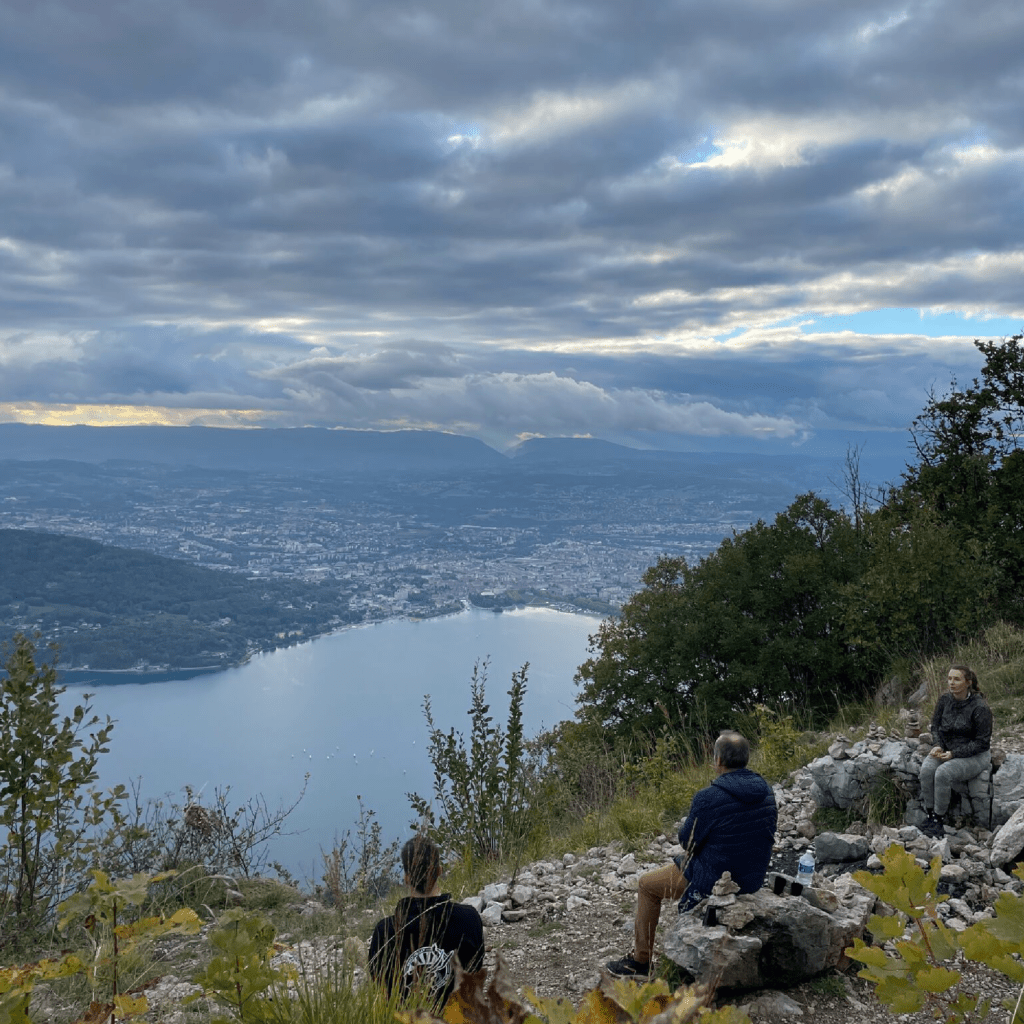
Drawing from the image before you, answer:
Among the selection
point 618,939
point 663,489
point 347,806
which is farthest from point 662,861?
point 663,489

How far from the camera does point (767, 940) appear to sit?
15.1ft

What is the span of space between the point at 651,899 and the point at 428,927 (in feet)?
5.50

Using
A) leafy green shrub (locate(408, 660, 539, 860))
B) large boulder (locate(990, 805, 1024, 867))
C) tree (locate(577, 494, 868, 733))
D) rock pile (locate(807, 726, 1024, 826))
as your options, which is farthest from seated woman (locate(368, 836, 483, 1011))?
tree (locate(577, 494, 868, 733))

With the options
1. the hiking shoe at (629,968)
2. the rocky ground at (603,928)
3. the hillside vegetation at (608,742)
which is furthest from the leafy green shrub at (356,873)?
the hiking shoe at (629,968)

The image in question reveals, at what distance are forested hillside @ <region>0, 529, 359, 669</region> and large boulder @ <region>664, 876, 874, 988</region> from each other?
80030 mm

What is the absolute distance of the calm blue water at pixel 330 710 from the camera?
51.8 m

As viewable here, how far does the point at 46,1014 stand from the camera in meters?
4.72

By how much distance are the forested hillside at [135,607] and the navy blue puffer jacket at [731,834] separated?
3140 inches

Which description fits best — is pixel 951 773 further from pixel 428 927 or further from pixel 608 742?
pixel 608 742

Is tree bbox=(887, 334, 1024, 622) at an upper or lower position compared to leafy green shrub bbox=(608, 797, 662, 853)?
upper

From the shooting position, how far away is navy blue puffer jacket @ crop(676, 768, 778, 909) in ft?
16.0

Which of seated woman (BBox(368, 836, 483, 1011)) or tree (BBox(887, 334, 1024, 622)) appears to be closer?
seated woman (BBox(368, 836, 483, 1011))

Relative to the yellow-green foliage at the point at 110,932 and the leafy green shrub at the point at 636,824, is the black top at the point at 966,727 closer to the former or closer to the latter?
the leafy green shrub at the point at 636,824

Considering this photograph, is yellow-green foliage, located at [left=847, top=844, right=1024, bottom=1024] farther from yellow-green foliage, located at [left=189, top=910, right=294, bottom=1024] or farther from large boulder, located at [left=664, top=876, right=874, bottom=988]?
large boulder, located at [left=664, top=876, right=874, bottom=988]
